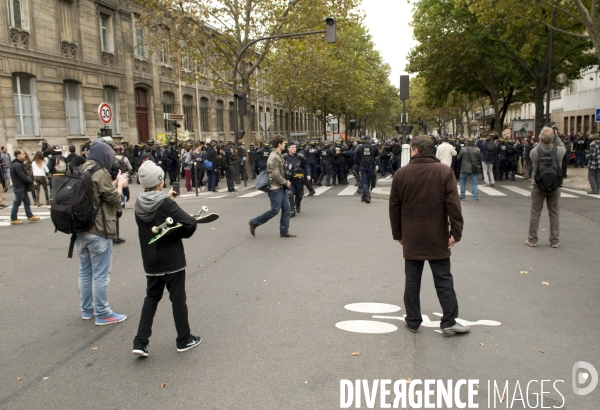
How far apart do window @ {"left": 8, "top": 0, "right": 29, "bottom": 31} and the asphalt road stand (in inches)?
647

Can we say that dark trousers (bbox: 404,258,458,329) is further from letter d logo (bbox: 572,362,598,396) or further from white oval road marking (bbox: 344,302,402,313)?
letter d logo (bbox: 572,362,598,396)

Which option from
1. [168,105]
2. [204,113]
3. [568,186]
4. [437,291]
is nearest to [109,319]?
[437,291]

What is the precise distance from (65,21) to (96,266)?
23.5 metres

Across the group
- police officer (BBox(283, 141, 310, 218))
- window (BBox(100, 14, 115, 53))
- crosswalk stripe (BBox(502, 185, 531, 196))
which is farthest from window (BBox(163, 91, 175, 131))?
police officer (BBox(283, 141, 310, 218))

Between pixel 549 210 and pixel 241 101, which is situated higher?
pixel 241 101

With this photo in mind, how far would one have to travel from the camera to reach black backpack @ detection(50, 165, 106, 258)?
4.95 metres

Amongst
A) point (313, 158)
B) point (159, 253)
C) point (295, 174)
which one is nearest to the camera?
→ point (159, 253)

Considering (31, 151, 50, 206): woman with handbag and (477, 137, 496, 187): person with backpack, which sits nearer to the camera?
(31, 151, 50, 206): woman with handbag

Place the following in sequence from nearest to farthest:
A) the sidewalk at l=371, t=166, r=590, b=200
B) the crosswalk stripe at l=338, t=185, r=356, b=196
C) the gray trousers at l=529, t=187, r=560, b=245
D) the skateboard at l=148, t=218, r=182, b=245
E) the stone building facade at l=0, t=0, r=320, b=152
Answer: the skateboard at l=148, t=218, r=182, b=245
the gray trousers at l=529, t=187, r=560, b=245
the sidewalk at l=371, t=166, r=590, b=200
the crosswalk stripe at l=338, t=185, r=356, b=196
the stone building facade at l=0, t=0, r=320, b=152

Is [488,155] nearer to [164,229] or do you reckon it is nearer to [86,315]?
[86,315]

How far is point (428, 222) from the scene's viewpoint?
4723mm

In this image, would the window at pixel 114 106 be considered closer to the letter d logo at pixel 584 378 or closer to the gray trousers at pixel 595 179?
the gray trousers at pixel 595 179

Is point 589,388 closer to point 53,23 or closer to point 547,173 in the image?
point 547,173

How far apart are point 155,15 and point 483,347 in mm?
22095
